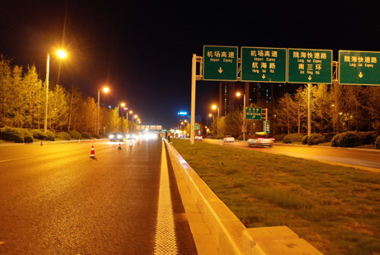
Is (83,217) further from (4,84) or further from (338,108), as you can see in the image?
(338,108)

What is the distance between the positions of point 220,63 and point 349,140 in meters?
19.4

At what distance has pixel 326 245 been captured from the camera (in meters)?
3.06

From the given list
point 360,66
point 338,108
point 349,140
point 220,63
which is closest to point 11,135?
point 220,63

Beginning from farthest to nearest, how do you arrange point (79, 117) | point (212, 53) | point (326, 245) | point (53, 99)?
point (79, 117)
point (53, 99)
point (212, 53)
point (326, 245)

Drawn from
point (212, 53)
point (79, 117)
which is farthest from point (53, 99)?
point (212, 53)

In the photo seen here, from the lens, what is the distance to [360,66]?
23.2 m

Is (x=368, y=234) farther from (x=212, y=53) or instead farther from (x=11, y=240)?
(x=212, y=53)

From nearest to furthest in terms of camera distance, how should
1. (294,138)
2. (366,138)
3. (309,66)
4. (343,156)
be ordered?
1. (343,156)
2. (309,66)
3. (366,138)
4. (294,138)

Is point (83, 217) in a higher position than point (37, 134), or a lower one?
lower

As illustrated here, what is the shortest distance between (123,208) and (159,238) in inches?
73.1

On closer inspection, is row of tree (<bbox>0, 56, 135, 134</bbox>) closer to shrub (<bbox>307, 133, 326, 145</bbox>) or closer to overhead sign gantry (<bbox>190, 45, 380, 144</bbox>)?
overhead sign gantry (<bbox>190, 45, 380, 144</bbox>)

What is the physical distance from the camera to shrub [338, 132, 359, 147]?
1264 inches

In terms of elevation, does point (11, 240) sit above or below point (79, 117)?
below

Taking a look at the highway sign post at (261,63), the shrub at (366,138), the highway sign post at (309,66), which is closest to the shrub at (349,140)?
the shrub at (366,138)
